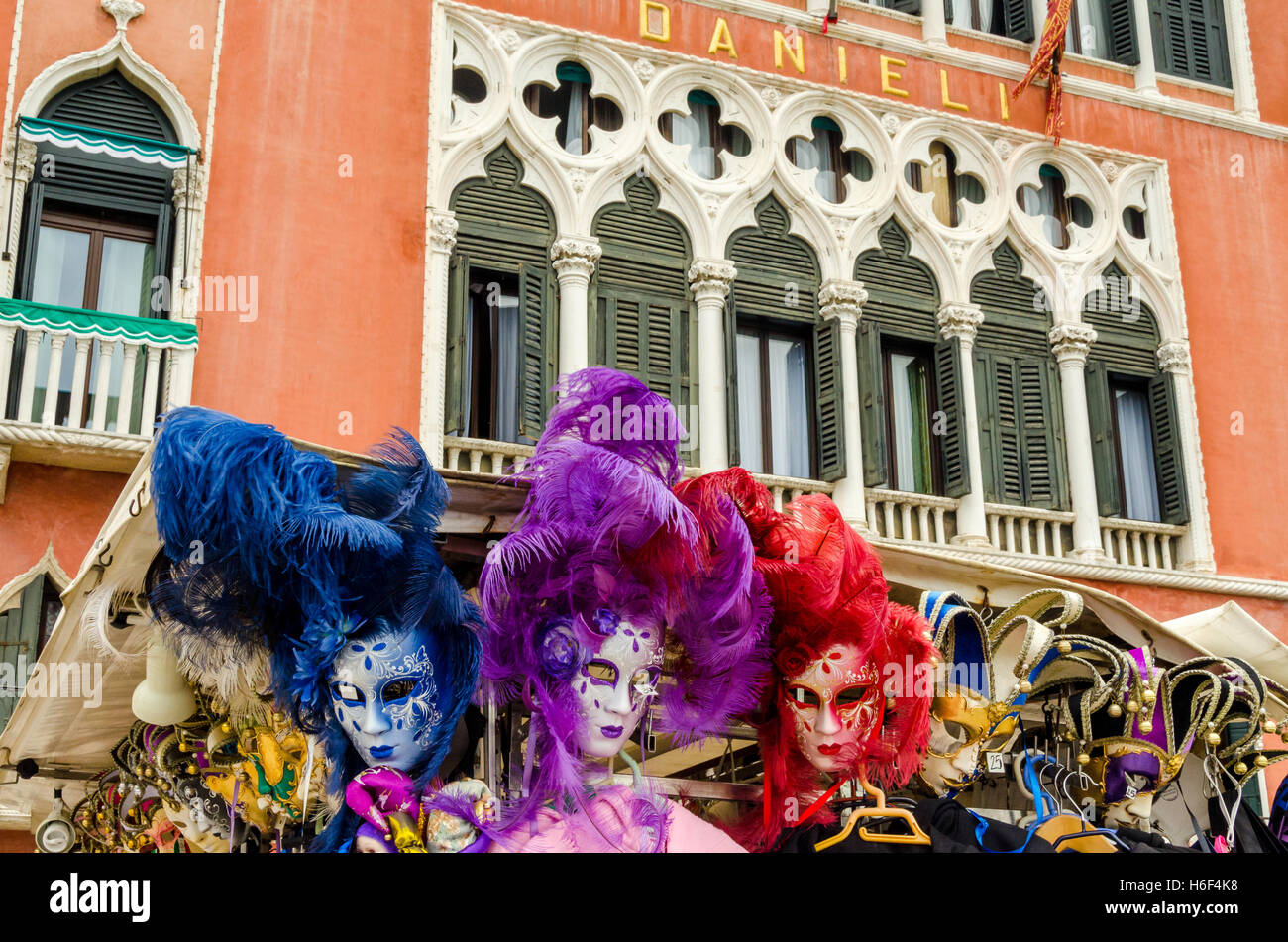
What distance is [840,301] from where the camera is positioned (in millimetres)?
11898

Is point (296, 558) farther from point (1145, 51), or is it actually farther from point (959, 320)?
point (1145, 51)

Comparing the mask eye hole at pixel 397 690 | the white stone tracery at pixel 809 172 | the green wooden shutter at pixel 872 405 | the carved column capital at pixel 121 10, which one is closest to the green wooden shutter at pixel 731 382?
the white stone tracery at pixel 809 172

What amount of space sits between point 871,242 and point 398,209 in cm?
392

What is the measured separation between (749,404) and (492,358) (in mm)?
2135

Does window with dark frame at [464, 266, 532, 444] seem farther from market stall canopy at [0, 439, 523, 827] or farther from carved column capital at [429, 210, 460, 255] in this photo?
market stall canopy at [0, 439, 523, 827]

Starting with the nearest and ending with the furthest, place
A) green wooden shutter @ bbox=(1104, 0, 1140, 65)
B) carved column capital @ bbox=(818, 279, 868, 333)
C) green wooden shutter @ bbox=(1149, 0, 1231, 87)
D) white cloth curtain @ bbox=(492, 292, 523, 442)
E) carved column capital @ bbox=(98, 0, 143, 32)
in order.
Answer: carved column capital @ bbox=(98, 0, 143, 32), white cloth curtain @ bbox=(492, 292, 523, 442), carved column capital @ bbox=(818, 279, 868, 333), green wooden shutter @ bbox=(1104, 0, 1140, 65), green wooden shutter @ bbox=(1149, 0, 1231, 87)

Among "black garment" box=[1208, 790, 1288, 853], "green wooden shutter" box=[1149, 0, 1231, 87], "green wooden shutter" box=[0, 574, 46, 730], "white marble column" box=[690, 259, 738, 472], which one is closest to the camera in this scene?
"black garment" box=[1208, 790, 1288, 853]

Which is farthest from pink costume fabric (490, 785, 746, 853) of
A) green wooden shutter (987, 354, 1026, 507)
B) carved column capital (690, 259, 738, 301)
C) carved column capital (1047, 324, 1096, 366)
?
carved column capital (1047, 324, 1096, 366)

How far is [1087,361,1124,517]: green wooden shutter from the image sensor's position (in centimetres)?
1250

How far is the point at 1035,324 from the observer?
41.8 feet

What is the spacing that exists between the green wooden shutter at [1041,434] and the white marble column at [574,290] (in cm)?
387

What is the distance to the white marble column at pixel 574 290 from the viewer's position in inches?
432

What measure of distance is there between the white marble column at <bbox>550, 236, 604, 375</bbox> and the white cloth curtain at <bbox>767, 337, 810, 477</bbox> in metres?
1.52
